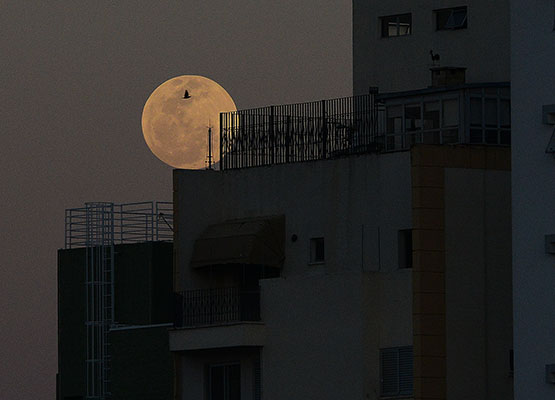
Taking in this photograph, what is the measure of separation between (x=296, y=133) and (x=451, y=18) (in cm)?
669

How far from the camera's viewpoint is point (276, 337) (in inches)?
2494

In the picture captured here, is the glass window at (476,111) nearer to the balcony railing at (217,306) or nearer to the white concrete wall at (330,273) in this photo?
the white concrete wall at (330,273)

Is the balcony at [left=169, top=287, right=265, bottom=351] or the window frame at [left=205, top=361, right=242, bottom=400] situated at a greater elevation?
the balcony at [left=169, top=287, right=265, bottom=351]

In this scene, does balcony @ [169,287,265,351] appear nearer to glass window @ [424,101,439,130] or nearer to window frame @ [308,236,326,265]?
window frame @ [308,236,326,265]

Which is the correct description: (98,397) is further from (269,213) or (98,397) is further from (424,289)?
(424,289)

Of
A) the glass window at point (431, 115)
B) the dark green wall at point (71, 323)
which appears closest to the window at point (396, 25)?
the glass window at point (431, 115)

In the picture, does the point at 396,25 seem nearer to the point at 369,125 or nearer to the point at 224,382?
the point at 369,125

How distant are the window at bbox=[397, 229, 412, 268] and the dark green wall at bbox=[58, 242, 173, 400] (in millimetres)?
11971

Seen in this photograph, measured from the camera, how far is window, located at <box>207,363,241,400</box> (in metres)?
65.6

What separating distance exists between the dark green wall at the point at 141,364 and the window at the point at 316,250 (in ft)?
16.9

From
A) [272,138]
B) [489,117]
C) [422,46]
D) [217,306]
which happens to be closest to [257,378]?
[217,306]

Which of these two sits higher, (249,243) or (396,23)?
(396,23)

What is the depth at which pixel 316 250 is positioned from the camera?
65250 millimetres

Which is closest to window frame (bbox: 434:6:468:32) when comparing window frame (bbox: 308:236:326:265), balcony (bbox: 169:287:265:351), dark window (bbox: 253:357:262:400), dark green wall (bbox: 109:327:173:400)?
window frame (bbox: 308:236:326:265)
